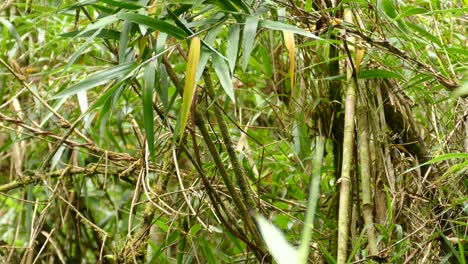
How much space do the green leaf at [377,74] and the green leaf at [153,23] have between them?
376mm

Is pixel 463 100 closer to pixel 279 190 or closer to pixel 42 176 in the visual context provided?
pixel 279 190

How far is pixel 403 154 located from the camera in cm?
126

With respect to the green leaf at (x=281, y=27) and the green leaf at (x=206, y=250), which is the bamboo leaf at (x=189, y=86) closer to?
the green leaf at (x=281, y=27)

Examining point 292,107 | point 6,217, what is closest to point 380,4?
point 292,107

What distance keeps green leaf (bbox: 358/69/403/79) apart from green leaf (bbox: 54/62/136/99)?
0.41 meters

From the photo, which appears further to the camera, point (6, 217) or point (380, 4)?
point (6, 217)

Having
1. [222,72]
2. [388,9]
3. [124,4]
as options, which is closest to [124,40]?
[124,4]

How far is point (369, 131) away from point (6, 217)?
135 centimetres

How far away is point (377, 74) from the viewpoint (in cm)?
116

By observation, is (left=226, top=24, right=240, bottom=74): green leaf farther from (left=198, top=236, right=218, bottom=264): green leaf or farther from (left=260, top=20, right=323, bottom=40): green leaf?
(left=198, top=236, right=218, bottom=264): green leaf

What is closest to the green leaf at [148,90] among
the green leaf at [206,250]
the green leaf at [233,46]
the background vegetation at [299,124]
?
the background vegetation at [299,124]

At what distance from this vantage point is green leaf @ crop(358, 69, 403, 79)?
1.14m

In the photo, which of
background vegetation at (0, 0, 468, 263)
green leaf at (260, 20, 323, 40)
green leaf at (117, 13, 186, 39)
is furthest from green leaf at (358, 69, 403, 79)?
green leaf at (117, 13, 186, 39)

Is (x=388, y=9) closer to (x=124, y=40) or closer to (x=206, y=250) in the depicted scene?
(x=124, y=40)
